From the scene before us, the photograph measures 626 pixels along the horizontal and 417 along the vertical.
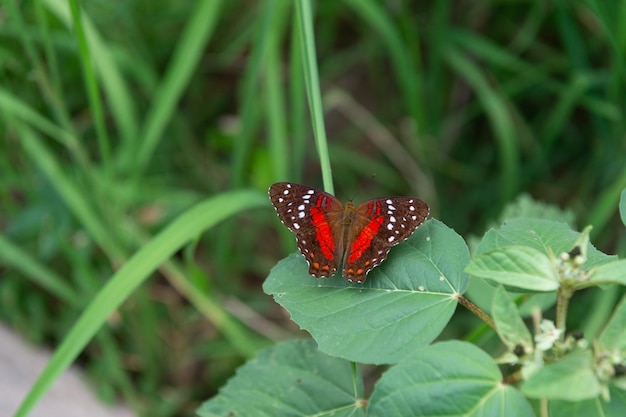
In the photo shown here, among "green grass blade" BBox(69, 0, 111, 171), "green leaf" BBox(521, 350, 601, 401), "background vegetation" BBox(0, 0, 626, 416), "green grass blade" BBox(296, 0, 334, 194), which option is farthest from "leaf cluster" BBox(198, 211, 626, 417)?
"green grass blade" BBox(69, 0, 111, 171)

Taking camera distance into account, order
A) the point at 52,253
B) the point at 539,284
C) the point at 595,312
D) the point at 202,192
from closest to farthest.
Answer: the point at 539,284 → the point at 595,312 → the point at 52,253 → the point at 202,192

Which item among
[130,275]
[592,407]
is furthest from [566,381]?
[130,275]

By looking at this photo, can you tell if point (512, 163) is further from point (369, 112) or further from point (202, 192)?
point (202, 192)

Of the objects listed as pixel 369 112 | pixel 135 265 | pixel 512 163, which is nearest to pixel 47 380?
pixel 135 265

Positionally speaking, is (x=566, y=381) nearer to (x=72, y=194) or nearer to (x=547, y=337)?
(x=547, y=337)

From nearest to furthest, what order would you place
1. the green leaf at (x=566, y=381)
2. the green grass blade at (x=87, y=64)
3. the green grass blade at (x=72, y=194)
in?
the green leaf at (x=566, y=381) < the green grass blade at (x=87, y=64) < the green grass blade at (x=72, y=194)

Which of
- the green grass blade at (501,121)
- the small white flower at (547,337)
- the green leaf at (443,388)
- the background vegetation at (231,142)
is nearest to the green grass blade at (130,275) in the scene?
the background vegetation at (231,142)

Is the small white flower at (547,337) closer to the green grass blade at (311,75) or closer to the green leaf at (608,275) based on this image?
the green leaf at (608,275)
